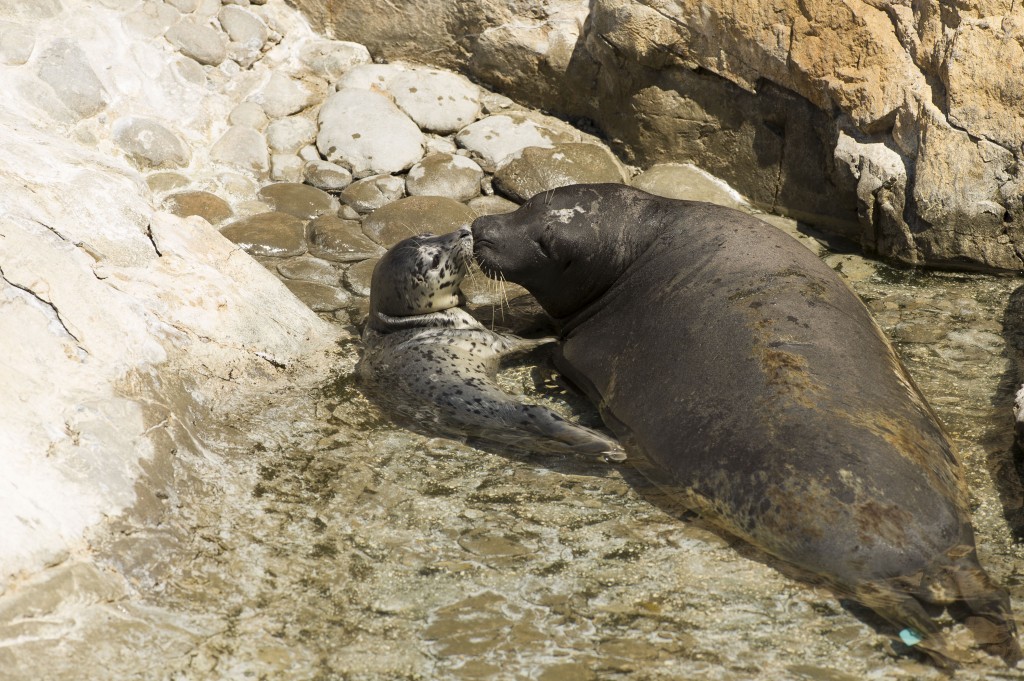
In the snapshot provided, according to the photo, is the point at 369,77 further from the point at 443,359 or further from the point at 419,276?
the point at 443,359

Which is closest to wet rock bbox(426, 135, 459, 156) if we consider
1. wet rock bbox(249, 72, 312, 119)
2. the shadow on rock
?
wet rock bbox(249, 72, 312, 119)

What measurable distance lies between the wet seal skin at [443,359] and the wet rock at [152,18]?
124 inches

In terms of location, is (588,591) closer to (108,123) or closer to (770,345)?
(770,345)

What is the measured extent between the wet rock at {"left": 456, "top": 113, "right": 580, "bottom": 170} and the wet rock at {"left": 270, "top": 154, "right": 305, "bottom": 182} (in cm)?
119

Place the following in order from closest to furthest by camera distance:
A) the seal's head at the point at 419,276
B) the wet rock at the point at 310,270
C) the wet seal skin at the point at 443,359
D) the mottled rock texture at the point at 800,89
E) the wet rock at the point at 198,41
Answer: the wet seal skin at the point at 443,359, the seal's head at the point at 419,276, the mottled rock texture at the point at 800,89, the wet rock at the point at 310,270, the wet rock at the point at 198,41

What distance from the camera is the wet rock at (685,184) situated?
749cm

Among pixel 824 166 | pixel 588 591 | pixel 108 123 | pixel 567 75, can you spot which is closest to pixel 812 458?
pixel 588 591

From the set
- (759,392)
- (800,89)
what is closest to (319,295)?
(759,392)

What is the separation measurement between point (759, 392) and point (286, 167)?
4.42 meters

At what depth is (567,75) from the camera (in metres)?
8.15

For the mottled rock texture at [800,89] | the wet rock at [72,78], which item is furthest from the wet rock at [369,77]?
the wet rock at [72,78]

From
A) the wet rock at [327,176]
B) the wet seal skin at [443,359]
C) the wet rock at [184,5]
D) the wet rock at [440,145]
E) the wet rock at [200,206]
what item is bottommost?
the wet seal skin at [443,359]

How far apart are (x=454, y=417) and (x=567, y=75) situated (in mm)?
3962

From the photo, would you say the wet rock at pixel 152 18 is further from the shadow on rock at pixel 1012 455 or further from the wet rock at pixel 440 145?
the shadow on rock at pixel 1012 455
